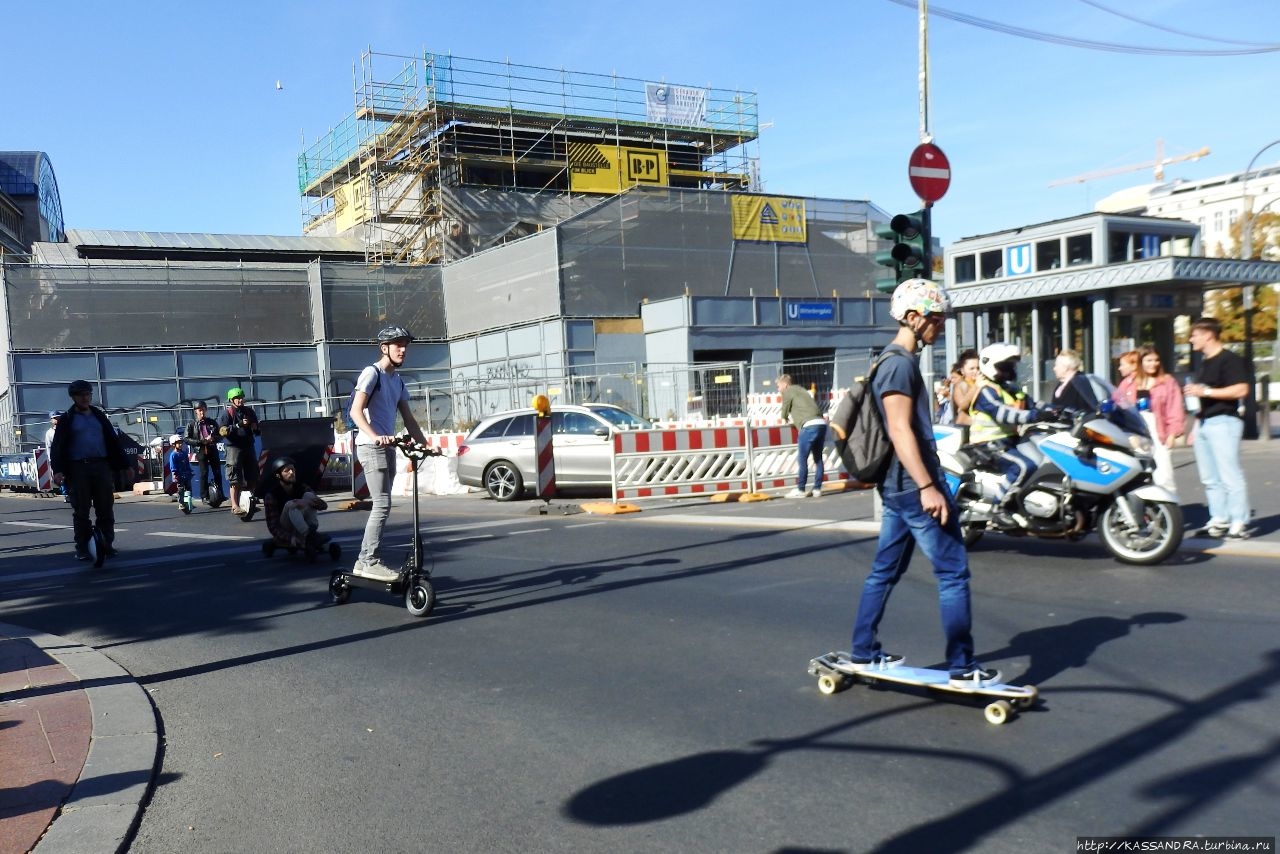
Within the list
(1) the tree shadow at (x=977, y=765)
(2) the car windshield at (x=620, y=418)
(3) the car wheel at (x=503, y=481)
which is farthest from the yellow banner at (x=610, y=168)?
(1) the tree shadow at (x=977, y=765)

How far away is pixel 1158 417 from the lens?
1043cm

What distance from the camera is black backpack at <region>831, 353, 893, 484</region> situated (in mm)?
4750

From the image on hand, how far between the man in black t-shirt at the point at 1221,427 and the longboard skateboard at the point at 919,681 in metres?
5.08

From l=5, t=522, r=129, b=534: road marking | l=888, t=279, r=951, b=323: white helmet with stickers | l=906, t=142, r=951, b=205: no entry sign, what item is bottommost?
l=5, t=522, r=129, b=534: road marking

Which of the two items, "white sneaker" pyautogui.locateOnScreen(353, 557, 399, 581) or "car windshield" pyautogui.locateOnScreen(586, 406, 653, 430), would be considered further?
"car windshield" pyautogui.locateOnScreen(586, 406, 653, 430)

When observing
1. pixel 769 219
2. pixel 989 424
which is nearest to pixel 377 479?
pixel 989 424

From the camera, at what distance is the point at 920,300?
15.4ft

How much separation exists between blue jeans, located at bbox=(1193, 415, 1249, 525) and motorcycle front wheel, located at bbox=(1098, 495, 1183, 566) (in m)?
1.02

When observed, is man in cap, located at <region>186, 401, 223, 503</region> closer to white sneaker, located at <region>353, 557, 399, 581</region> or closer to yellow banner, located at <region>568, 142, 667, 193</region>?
white sneaker, located at <region>353, 557, 399, 581</region>

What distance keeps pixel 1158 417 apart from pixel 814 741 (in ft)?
24.9

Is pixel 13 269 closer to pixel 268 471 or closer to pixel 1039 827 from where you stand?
pixel 268 471

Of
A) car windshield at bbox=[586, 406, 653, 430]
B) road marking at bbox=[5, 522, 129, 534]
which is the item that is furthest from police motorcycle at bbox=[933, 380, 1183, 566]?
road marking at bbox=[5, 522, 129, 534]

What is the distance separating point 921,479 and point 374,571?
177 inches

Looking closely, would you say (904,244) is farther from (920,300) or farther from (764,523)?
(920,300)
